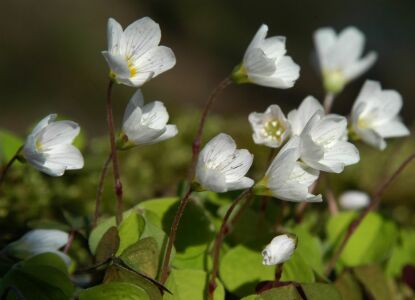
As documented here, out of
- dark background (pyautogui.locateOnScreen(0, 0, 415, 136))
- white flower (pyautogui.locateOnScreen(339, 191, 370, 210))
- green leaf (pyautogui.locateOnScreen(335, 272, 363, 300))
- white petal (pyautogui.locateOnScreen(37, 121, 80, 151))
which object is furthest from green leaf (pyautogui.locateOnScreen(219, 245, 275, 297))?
dark background (pyautogui.locateOnScreen(0, 0, 415, 136))

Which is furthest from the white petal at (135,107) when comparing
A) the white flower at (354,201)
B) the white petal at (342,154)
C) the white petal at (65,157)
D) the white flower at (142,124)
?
the white flower at (354,201)

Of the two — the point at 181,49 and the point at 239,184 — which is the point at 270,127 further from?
the point at 181,49

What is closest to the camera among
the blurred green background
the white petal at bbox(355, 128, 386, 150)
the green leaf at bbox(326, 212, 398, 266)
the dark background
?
the white petal at bbox(355, 128, 386, 150)

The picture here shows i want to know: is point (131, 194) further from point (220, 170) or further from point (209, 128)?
point (220, 170)

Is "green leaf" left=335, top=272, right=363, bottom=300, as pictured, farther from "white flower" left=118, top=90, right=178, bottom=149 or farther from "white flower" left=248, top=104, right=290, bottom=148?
"white flower" left=118, top=90, right=178, bottom=149

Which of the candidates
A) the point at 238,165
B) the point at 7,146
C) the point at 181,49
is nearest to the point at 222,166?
the point at 238,165

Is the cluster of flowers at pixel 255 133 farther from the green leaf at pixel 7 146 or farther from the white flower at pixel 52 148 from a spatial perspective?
the green leaf at pixel 7 146
